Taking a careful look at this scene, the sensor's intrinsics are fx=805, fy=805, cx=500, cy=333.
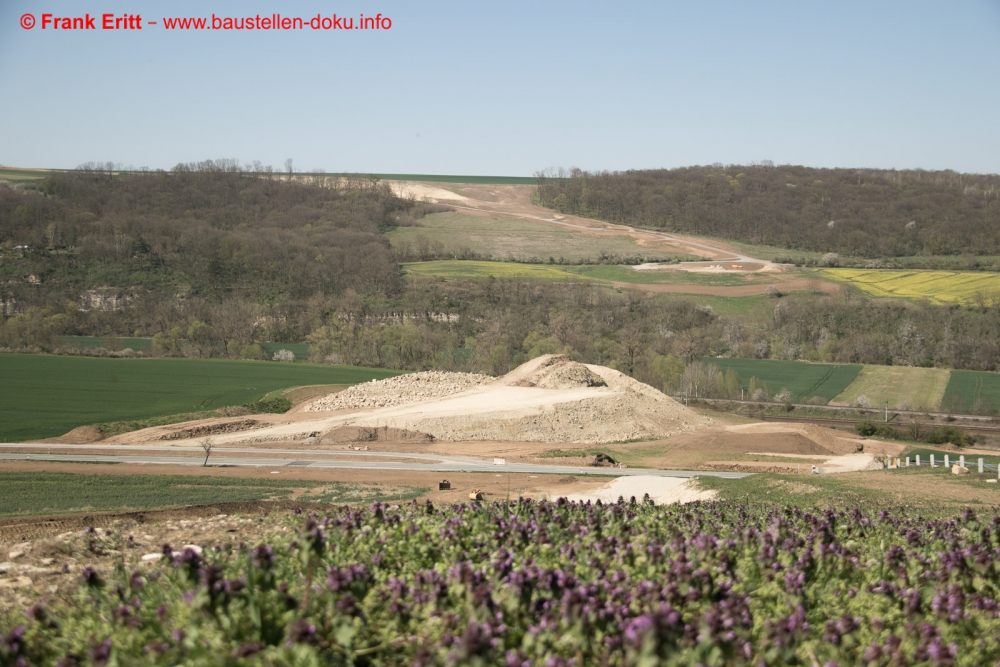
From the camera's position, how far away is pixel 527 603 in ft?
19.5

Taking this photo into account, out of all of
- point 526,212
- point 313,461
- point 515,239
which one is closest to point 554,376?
point 313,461

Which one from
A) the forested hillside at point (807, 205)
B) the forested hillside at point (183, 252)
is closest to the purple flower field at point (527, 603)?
the forested hillside at point (183, 252)

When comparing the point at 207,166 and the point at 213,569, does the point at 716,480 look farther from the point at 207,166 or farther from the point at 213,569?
the point at 207,166

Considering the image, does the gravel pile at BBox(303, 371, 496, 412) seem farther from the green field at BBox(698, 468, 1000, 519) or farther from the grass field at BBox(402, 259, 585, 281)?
the grass field at BBox(402, 259, 585, 281)

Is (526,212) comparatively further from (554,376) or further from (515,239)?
(554,376)

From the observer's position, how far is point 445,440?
4231cm

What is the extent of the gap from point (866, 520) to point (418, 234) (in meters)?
118

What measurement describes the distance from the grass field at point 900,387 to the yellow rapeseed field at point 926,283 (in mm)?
22043

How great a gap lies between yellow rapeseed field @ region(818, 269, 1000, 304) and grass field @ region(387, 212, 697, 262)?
23377 mm

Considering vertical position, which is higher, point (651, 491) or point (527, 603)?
point (527, 603)

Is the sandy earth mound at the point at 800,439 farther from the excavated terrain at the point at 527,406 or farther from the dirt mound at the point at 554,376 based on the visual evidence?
the dirt mound at the point at 554,376

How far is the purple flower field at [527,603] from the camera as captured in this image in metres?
5.16

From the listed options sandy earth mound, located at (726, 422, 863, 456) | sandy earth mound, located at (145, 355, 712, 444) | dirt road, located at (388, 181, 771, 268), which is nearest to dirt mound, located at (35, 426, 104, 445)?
sandy earth mound, located at (145, 355, 712, 444)

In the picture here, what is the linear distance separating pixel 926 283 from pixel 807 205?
3986 cm
